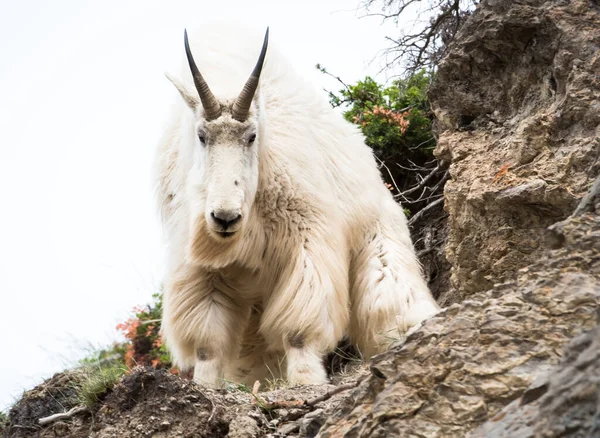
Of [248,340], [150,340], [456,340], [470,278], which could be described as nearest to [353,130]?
[248,340]

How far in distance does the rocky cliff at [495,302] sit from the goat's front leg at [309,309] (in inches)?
32.6

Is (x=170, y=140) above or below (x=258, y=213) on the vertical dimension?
above

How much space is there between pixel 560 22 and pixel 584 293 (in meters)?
2.54

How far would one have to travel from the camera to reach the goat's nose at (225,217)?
5855mm

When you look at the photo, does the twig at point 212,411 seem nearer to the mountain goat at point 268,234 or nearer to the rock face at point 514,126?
the rock face at point 514,126

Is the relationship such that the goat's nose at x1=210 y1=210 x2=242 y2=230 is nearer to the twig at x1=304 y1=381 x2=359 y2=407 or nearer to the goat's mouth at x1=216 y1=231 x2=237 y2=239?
the goat's mouth at x1=216 y1=231 x2=237 y2=239

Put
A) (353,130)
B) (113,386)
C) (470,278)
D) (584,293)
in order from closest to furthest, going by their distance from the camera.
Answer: (584,293) < (113,386) < (470,278) < (353,130)

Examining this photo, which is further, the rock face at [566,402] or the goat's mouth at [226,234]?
the goat's mouth at [226,234]

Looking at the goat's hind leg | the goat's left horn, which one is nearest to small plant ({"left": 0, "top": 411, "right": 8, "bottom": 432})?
the goat's left horn

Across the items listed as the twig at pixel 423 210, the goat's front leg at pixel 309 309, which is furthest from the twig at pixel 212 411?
the twig at pixel 423 210

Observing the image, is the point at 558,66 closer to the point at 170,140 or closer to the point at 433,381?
the point at 433,381

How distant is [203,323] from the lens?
6.58m

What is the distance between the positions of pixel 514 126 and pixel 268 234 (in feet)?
7.65

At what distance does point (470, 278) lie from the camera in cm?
514
